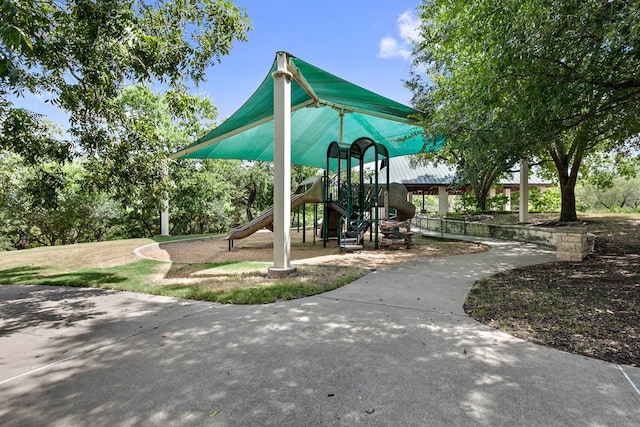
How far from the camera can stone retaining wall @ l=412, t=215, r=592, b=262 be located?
23.4ft

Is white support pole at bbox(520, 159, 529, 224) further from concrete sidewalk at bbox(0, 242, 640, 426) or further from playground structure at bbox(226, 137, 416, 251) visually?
concrete sidewalk at bbox(0, 242, 640, 426)

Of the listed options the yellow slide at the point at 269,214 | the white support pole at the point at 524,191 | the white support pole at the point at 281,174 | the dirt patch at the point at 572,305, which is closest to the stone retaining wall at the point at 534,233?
the dirt patch at the point at 572,305

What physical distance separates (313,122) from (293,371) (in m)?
10.8

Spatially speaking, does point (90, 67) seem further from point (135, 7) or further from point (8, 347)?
point (8, 347)

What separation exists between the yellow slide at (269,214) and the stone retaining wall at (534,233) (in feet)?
21.8

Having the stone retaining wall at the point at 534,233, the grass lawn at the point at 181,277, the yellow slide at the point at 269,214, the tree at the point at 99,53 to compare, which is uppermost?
the tree at the point at 99,53

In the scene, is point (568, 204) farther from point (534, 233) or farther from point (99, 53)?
point (99, 53)

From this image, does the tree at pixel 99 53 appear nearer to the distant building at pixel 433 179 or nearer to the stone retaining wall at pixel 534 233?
the stone retaining wall at pixel 534 233

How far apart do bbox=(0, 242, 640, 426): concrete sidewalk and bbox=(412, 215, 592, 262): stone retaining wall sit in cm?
484

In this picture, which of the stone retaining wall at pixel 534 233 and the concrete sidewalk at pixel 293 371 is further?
the stone retaining wall at pixel 534 233

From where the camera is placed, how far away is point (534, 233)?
33.4ft

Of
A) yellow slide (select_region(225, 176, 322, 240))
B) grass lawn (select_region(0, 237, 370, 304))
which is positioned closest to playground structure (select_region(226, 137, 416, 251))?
yellow slide (select_region(225, 176, 322, 240))

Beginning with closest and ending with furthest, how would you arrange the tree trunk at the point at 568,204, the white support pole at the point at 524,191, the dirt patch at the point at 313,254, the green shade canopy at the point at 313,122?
the green shade canopy at the point at 313,122
the dirt patch at the point at 313,254
the tree trunk at the point at 568,204
the white support pole at the point at 524,191

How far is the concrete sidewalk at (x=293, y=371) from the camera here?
1.98 metres
